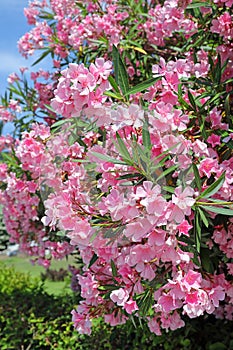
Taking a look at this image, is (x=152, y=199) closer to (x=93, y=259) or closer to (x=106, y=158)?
(x=106, y=158)

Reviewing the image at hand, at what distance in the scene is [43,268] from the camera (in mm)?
9773

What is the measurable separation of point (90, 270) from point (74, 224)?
49 centimetres

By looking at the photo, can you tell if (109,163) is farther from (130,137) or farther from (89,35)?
(89,35)

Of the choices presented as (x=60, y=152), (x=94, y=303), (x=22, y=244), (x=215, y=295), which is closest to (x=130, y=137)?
(x=60, y=152)

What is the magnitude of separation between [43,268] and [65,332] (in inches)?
228

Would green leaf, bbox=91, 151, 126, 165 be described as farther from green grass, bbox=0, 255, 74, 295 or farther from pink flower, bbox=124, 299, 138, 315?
green grass, bbox=0, 255, 74, 295

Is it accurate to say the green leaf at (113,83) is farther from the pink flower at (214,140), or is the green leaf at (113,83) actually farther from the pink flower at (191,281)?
the pink flower at (191,281)

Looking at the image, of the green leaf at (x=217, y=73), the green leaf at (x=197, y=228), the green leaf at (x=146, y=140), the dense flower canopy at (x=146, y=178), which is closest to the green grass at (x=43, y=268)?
the dense flower canopy at (x=146, y=178)

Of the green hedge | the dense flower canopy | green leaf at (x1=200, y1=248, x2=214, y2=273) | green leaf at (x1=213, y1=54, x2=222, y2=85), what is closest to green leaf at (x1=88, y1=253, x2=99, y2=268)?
the dense flower canopy

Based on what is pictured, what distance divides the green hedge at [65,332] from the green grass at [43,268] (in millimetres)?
669

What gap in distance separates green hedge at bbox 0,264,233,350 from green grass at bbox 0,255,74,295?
2.20ft

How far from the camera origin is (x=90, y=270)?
6.59 feet

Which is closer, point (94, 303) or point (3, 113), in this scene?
point (94, 303)

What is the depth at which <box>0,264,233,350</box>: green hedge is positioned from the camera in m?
3.52
